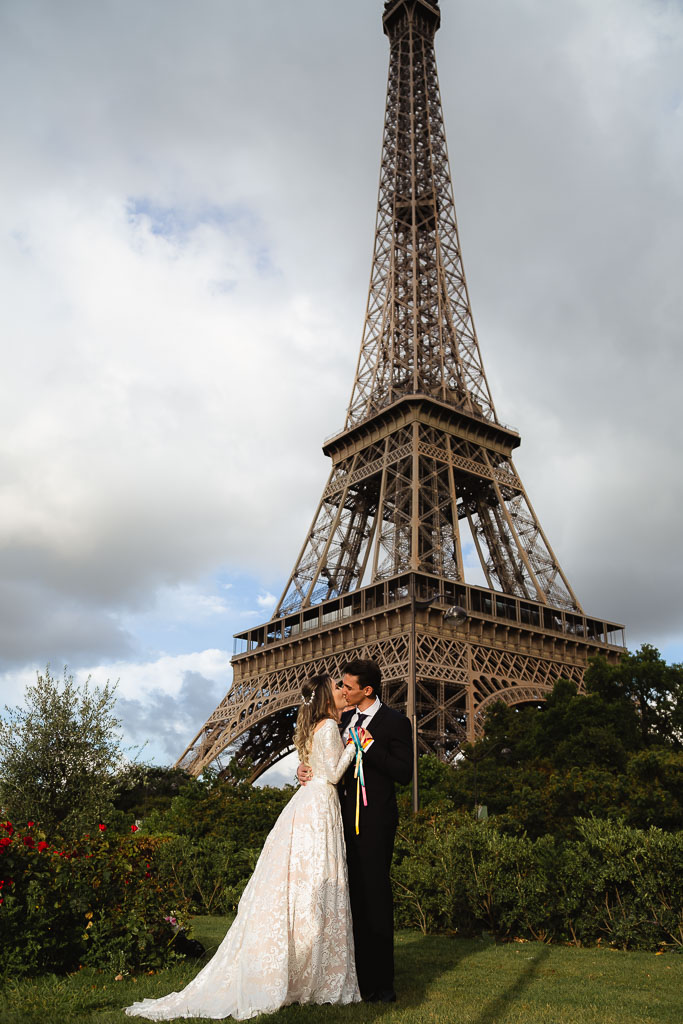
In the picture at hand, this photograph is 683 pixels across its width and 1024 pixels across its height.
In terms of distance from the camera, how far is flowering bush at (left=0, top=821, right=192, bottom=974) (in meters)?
Answer: 7.73

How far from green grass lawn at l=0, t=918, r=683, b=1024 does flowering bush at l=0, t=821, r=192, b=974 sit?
0.33m

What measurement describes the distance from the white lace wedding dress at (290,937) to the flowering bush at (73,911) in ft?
6.10

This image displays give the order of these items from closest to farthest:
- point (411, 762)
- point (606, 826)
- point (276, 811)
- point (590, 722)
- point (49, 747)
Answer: point (411, 762)
point (606, 826)
point (49, 747)
point (276, 811)
point (590, 722)

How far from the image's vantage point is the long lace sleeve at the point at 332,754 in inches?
259

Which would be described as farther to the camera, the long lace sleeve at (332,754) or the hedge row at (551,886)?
the hedge row at (551,886)

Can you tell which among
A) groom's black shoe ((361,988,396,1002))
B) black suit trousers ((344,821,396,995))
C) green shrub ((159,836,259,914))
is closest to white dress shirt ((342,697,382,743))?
black suit trousers ((344,821,396,995))

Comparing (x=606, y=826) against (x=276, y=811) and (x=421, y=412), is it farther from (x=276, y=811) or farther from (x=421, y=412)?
(x=421, y=412)

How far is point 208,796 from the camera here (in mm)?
17781

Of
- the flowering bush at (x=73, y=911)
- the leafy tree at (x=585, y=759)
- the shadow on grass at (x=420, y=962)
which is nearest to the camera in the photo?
the shadow on grass at (x=420, y=962)

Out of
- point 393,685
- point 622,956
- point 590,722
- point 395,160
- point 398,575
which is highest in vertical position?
point 395,160

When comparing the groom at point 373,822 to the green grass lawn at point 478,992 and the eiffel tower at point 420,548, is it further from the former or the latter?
the eiffel tower at point 420,548

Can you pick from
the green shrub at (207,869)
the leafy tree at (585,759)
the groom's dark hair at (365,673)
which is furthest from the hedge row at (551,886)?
the leafy tree at (585,759)

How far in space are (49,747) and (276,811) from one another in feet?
14.9

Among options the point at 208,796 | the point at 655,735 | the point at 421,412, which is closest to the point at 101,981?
the point at 208,796
